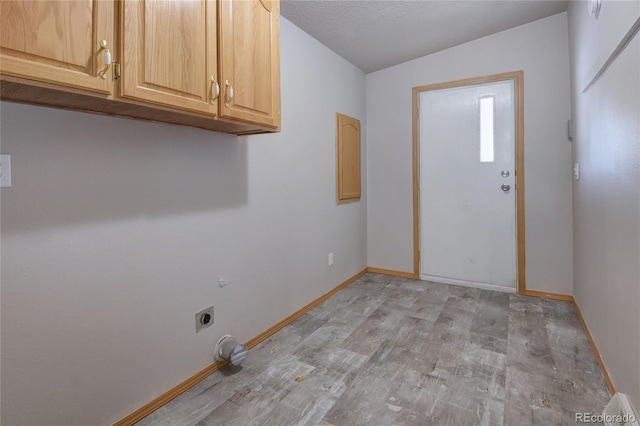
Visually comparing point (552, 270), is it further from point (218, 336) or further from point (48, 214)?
point (48, 214)

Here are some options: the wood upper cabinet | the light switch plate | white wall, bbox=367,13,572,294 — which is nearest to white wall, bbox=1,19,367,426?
the light switch plate

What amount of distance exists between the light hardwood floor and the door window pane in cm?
140

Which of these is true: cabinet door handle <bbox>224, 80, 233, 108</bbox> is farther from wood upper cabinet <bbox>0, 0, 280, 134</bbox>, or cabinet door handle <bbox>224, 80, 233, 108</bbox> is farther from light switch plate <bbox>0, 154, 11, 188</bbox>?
light switch plate <bbox>0, 154, 11, 188</bbox>

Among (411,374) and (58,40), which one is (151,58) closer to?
(58,40)

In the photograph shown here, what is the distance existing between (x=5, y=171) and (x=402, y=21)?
103 inches

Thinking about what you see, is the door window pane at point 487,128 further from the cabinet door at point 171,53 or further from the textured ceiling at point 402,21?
the cabinet door at point 171,53

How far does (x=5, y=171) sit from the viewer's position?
1.08 m

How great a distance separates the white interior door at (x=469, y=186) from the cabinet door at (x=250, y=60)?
2.13 meters

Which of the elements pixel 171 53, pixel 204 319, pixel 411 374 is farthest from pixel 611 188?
pixel 204 319

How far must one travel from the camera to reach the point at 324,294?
297 centimetres

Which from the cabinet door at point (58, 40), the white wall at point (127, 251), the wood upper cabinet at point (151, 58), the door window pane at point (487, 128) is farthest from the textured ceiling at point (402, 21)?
the cabinet door at point (58, 40)

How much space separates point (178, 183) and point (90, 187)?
1.33ft

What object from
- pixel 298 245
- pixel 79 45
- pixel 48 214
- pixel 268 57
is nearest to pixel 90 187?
pixel 48 214

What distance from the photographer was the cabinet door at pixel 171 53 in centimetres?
111
